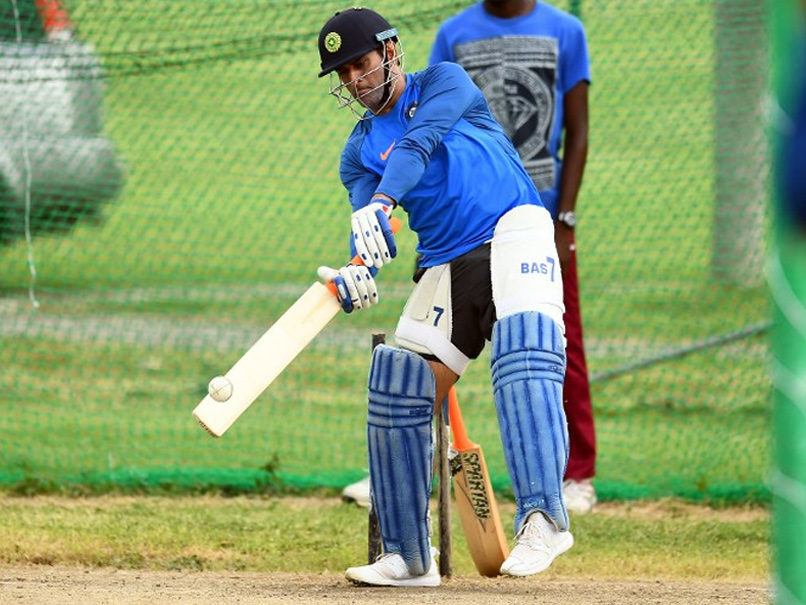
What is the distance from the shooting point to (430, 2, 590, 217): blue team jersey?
24.2 ft

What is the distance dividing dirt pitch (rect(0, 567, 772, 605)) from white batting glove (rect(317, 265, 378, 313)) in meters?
1.02

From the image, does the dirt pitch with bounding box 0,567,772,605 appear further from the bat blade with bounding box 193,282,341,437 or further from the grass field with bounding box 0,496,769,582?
the bat blade with bounding box 193,282,341,437

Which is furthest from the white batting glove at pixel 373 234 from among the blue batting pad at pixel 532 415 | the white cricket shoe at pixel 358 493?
the white cricket shoe at pixel 358 493

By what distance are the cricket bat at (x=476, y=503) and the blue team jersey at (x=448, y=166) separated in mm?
703

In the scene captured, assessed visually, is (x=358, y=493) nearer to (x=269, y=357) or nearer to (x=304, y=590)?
(x=304, y=590)

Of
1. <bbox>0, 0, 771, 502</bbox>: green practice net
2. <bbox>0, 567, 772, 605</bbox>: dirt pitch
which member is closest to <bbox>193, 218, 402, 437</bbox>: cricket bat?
<bbox>0, 567, 772, 605</bbox>: dirt pitch

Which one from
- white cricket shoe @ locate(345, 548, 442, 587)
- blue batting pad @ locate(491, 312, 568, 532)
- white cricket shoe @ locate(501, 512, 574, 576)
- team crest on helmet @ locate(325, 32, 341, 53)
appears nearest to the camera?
white cricket shoe @ locate(501, 512, 574, 576)

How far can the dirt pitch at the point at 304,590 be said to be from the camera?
5.34 m

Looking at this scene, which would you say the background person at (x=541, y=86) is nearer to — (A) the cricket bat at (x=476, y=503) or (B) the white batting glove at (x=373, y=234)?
(A) the cricket bat at (x=476, y=503)

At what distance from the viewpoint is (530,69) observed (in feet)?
24.2

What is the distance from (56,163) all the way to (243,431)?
3063 millimetres

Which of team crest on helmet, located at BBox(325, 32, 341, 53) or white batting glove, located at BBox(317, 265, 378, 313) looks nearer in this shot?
white batting glove, located at BBox(317, 265, 378, 313)

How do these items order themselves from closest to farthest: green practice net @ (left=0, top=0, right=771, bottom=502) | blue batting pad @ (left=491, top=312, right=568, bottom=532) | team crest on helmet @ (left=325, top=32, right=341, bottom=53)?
blue batting pad @ (left=491, top=312, right=568, bottom=532) < team crest on helmet @ (left=325, top=32, right=341, bottom=53) < green practice net @ (left=0, top=0, right=771, bottom=502)

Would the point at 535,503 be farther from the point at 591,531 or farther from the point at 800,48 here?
the point at 800,48
